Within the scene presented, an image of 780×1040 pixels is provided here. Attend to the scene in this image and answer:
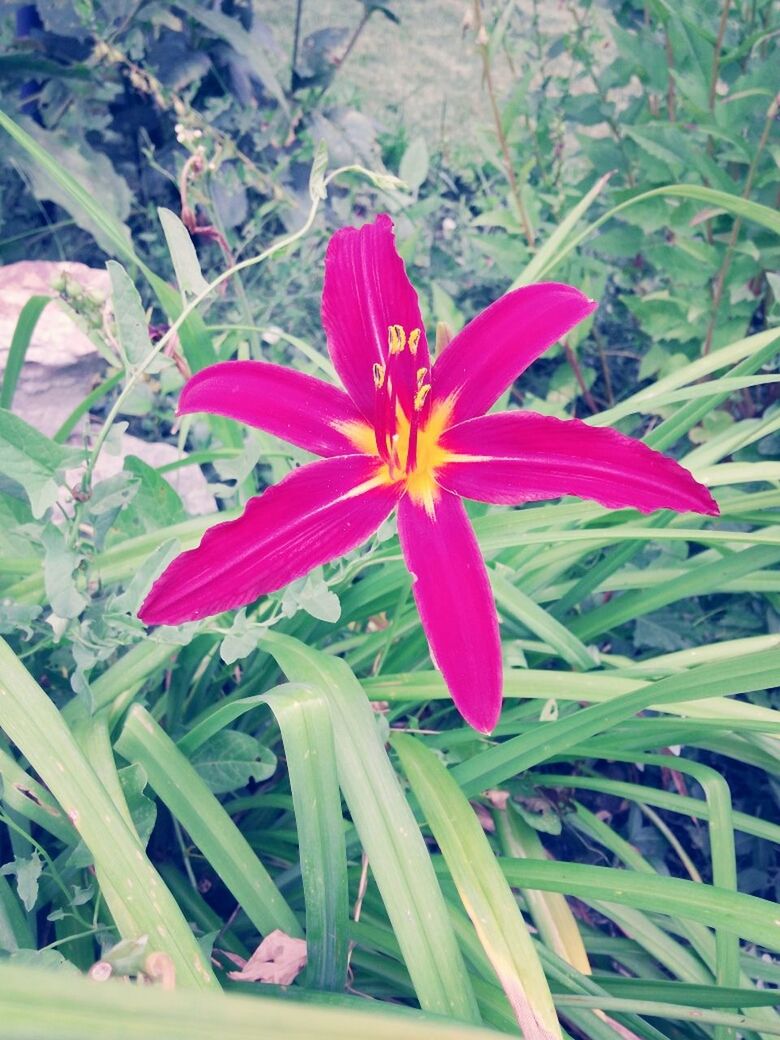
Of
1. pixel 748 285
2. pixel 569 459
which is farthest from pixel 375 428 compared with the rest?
pixel 748 285

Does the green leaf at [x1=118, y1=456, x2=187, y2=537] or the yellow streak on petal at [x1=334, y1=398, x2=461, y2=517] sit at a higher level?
the yellow streak on petal at [x1=334, y1=398, x2=461, y2=517]

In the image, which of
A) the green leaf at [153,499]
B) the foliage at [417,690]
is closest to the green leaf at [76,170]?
the foliage at [417,690]

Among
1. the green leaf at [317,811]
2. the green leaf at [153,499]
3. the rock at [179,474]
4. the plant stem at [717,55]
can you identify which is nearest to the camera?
the green leaf at [317,811]

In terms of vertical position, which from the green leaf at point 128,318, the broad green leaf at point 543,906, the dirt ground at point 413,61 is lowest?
the broad green leaf at point 543,906

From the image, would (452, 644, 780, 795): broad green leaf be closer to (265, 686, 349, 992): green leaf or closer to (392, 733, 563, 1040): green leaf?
(392, 733, 563, 1040): green leaf

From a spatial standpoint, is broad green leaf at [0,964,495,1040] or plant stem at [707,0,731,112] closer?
broad green leaf at [0,964,495,1040]

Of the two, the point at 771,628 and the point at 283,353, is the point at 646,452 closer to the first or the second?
the point at 771,628

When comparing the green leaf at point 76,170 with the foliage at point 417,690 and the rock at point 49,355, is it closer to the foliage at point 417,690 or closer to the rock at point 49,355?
the foliage at point 417,690

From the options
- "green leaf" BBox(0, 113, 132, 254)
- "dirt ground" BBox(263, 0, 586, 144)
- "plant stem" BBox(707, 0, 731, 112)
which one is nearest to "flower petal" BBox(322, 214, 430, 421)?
"plant stem" BBox(707, 0, 731, 112)
